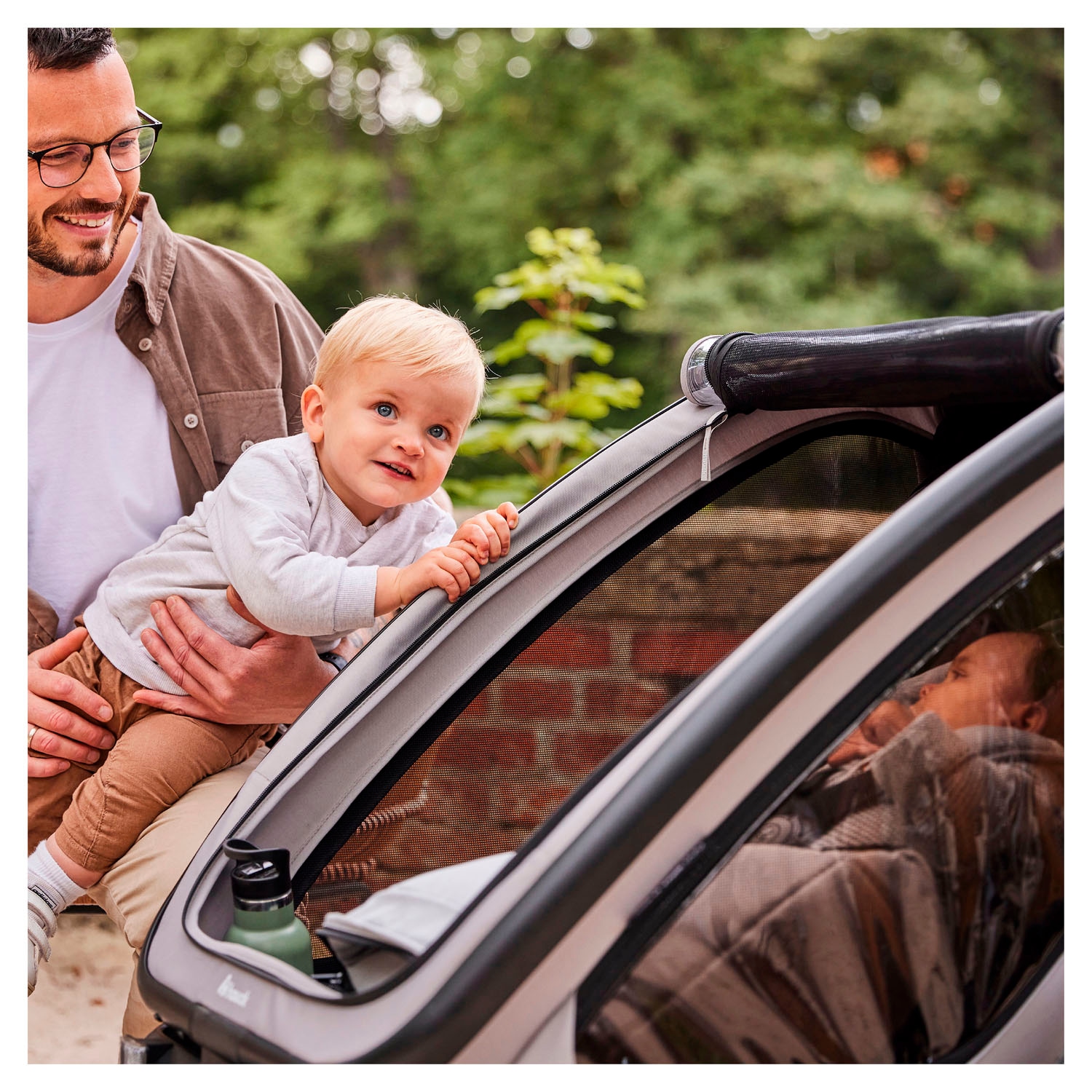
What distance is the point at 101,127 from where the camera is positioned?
171cm

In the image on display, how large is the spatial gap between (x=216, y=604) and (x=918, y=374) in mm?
997

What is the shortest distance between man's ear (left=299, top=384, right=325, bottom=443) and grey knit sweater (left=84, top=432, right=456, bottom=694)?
0.02 m

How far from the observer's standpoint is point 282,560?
1.56m

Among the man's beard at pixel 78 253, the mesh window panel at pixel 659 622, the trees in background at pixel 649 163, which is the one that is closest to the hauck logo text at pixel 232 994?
the mesh window panel at pixel 659 622

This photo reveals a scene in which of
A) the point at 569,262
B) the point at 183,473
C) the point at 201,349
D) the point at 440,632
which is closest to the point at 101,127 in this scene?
the point at 201,349

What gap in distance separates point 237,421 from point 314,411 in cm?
30

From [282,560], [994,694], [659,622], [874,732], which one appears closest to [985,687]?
[994,694]

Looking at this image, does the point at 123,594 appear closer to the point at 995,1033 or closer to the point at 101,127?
the point at 101,127

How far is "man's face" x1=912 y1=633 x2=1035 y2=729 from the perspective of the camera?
1.11 metres


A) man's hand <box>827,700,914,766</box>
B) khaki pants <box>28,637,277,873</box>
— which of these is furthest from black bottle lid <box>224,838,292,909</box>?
man's hand <box>827,700,914,766</box>

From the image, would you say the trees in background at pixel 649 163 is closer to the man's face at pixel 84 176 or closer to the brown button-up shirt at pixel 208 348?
the brown button-up shirt at pixel 208 348

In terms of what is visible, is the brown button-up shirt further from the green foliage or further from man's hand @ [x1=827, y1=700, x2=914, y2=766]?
man's hand @ [x1=827, y1=700, x2=914, y2=766]

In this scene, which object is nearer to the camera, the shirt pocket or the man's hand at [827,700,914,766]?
the man's hand at [827,700,914,766]

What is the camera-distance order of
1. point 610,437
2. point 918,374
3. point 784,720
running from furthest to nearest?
point 610,437
point 918,374
point 784,720
